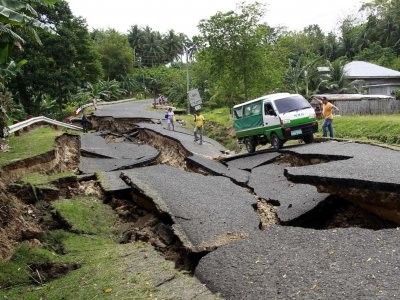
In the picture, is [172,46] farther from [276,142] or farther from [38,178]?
[38,178]

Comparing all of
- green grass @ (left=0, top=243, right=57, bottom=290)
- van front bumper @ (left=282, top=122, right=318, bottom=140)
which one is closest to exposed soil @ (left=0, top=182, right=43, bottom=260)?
green grass @ (left=0, top=243, right=57, bottom=290)

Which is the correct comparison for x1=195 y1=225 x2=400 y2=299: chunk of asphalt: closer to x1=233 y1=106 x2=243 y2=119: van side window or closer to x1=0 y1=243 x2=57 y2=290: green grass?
x1=0 y1=243 x2=57 y2=290: green grass

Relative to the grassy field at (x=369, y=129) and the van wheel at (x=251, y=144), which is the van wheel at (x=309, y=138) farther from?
the van wheel at (x=251, y=144)

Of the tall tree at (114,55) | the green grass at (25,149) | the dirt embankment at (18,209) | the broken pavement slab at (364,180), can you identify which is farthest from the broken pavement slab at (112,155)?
the tall tree at (114,55)

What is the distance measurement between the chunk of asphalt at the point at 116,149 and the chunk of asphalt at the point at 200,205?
522 centimetres

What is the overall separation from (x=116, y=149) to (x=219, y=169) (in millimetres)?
7116

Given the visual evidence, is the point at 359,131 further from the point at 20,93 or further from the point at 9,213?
the point at 20,93

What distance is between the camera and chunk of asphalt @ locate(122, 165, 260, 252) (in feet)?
23.6

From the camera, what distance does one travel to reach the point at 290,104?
1566 centimetres

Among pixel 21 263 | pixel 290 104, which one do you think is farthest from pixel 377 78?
Answer: pixel 21 263

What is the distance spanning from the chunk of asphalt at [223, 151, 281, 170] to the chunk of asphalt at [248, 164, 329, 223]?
2.25 feet

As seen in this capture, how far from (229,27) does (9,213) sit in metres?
19.6

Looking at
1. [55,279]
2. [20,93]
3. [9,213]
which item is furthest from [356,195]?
[20,93]

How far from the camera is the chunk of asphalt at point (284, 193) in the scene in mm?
8312
